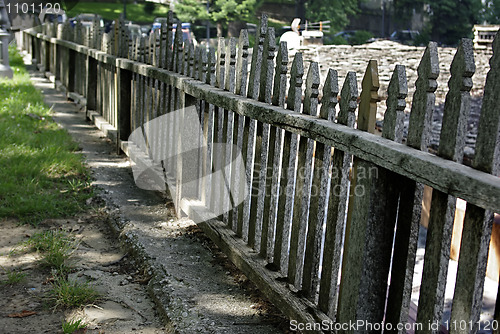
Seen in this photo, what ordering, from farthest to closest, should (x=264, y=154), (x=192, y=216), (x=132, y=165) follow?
(x=132, y=165)
(x=192, y=216)
(x=264, y=154)

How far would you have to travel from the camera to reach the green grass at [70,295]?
304cm

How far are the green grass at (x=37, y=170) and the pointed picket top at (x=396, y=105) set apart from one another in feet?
9.64

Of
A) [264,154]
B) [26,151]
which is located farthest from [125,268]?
[26,151]

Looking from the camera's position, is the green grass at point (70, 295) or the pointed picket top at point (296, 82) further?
the green grass at point (70, 295)

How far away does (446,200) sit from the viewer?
191 centimetres

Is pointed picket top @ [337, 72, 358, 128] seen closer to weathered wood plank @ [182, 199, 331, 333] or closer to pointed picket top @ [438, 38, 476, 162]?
pointed picket top @ [438, 38, 476, 162]

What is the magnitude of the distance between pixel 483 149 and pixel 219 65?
7.49 feet

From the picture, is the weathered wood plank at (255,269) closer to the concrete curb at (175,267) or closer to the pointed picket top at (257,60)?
the concrete curb at (175,267)

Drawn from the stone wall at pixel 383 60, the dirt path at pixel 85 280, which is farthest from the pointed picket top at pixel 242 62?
the stone wall at pixel 383 60

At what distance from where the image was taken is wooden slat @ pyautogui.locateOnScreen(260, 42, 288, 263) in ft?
9.95

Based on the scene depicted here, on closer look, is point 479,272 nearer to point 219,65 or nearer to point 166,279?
point 166,279

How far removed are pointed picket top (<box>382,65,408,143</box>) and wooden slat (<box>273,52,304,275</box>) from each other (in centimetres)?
71

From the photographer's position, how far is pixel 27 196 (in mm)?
4641

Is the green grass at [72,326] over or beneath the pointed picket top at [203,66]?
beneath
